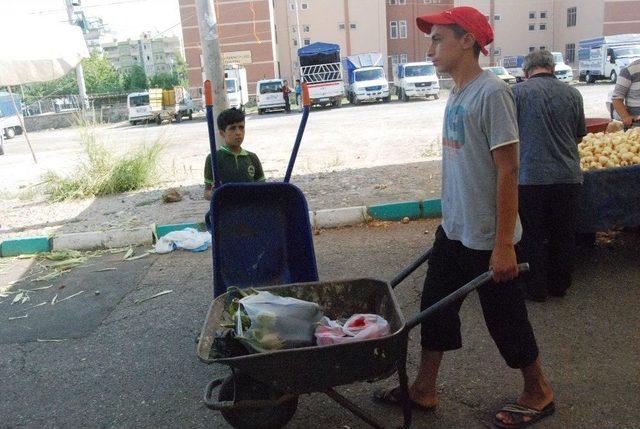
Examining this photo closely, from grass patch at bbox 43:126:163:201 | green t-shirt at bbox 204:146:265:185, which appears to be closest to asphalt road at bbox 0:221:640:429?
green t-shirt at bbox 204:146:265:185

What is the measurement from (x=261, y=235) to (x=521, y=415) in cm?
186

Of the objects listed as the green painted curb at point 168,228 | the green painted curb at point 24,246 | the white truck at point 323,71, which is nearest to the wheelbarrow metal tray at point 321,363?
the green painted curb at point 168,228

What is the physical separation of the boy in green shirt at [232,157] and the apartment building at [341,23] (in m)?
51.4

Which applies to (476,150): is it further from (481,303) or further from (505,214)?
(481,303)

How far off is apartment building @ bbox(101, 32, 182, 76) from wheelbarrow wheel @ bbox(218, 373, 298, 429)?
366 feet

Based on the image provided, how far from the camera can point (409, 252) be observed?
5.68 meters

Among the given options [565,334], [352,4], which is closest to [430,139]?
[565,334]

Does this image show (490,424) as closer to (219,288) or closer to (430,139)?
(219,288)

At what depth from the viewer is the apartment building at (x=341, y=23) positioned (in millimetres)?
54031

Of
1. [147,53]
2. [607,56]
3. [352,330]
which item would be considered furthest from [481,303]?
[147,53]

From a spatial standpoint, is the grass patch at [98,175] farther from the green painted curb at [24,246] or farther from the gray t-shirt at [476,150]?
the gray t-shirt at [476,150]

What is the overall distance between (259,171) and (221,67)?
3762 mm

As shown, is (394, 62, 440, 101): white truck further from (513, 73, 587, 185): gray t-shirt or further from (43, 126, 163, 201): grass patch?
(513, 73, 587, 185): gray t-shirt

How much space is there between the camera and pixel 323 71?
31844mm
